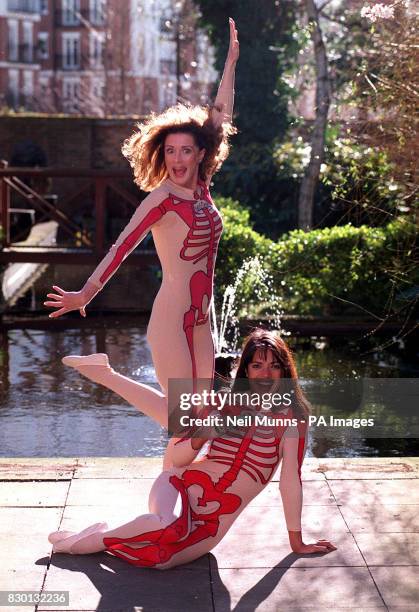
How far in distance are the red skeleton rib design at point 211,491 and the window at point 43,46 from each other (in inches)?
2328

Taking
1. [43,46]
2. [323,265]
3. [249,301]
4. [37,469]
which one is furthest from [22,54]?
[37,469]

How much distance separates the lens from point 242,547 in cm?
438

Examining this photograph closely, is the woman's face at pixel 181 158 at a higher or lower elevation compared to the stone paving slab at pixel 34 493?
higher

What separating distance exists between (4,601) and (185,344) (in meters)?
1.28

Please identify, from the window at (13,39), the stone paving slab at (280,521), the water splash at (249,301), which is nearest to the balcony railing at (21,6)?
the window at (13,39)

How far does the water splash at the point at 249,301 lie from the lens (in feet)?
35.4

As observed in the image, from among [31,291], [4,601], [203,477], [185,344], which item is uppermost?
[185,344]

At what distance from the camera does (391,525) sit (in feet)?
15.1

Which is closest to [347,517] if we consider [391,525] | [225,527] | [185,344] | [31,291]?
[391,525]

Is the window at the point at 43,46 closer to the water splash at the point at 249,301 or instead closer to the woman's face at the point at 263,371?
the water splash at the point at 249,301

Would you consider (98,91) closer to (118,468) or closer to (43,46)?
(43,46)

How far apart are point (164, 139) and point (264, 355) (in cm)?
104

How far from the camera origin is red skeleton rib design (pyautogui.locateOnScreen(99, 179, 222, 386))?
454 centimetres

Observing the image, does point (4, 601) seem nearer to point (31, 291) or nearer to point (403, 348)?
point (403, 348)
